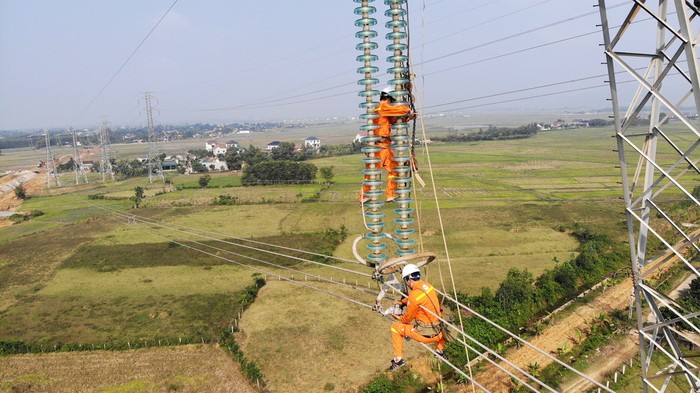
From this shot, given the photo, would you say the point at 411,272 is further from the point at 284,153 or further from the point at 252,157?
the point at 284,153

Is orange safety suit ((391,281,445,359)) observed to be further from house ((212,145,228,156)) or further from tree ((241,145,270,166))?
house ((212,145,228,156))

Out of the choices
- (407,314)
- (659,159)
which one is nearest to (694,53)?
(407,314)

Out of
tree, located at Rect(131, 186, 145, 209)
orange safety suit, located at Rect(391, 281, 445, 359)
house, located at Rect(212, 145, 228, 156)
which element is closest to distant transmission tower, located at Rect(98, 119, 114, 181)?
tree, located at Rect(131, 186, 145, 209)

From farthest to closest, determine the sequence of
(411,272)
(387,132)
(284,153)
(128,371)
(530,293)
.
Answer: (284,153), (530,293), (128,371), (387,132), (411,272)

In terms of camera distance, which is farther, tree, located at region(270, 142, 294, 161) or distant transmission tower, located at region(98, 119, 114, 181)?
tree, located at region(270, 142, 294, 161)

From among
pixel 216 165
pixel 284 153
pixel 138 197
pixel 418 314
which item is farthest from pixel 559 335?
pixel 216 165

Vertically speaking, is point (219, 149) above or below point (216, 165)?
above

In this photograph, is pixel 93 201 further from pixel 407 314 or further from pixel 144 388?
pixel 407 314
